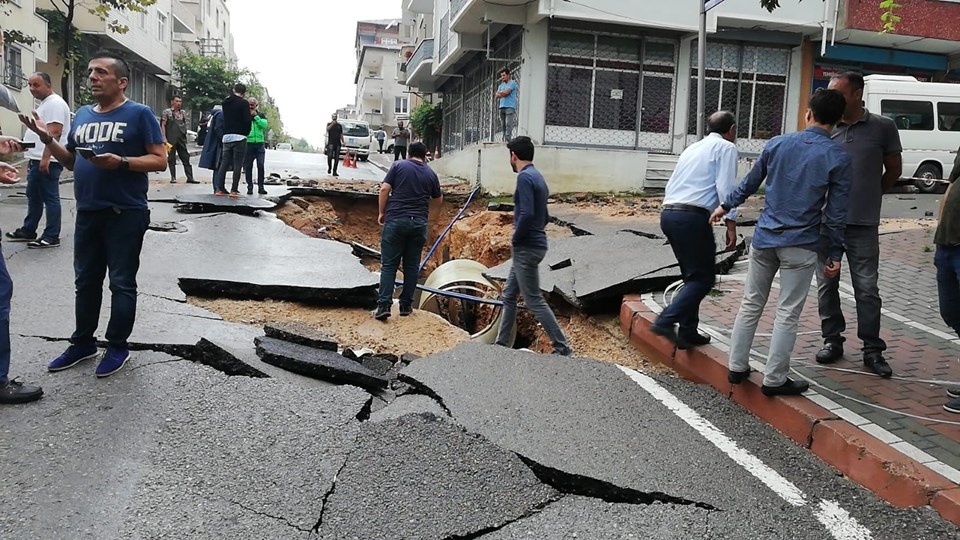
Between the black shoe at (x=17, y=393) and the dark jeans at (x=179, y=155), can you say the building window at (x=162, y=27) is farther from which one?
the black shoe at (x=17, y=393)

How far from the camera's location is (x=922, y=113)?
1712 centimetres

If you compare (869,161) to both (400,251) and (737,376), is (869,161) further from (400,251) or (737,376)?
(400,251)

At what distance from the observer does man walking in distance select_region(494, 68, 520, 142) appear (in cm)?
1634

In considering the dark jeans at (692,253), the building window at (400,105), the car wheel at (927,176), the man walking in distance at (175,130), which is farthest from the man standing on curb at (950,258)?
the building window at (400,105)

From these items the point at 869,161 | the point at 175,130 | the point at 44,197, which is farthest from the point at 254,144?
the point at 869,161

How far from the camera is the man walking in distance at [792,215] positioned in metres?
3.94

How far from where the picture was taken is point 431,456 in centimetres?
346

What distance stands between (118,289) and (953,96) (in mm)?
19465

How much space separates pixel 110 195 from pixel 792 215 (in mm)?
3950

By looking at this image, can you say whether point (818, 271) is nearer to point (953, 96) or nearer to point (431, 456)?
point (431, 456)

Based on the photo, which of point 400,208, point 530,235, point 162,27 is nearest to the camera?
point 530,235

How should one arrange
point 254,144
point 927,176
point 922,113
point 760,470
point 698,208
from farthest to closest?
point 927,176 < point 922,113 < point 254,144 < point 698,208 < point 760,470

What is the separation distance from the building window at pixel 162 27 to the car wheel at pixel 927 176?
123ft

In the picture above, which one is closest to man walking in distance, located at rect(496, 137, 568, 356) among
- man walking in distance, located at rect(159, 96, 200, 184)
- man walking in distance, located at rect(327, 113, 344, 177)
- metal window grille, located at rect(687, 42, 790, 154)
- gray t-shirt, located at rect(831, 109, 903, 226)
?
gray t-shirt, located at rect(831, 109, 903, 226)
